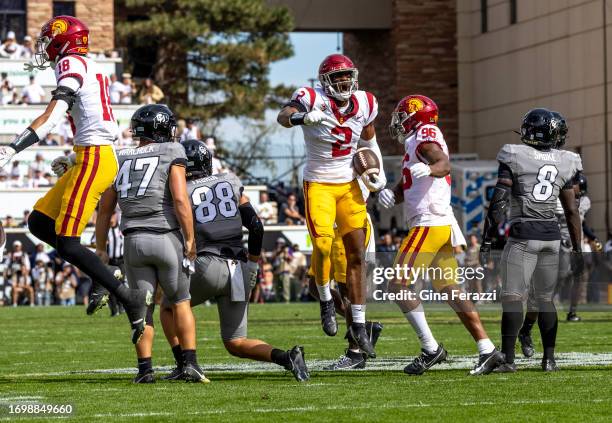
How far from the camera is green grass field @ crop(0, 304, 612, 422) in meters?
8.13

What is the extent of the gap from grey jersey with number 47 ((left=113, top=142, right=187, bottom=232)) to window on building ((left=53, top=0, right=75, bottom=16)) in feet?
110

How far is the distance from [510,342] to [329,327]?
54.1 inches

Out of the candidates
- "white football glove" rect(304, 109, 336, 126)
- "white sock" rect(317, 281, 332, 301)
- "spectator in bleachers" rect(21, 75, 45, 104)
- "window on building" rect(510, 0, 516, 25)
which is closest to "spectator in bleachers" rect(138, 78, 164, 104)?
"spectator in bleachers" rect(21, 75, 45, 104)

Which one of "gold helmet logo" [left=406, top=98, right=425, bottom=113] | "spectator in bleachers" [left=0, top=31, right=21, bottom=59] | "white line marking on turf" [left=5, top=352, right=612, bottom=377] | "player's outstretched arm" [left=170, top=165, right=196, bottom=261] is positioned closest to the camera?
"player's outstretched arm" [left=170, top=165, right=196, bottom=261]

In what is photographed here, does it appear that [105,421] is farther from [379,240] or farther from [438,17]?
[438,17]

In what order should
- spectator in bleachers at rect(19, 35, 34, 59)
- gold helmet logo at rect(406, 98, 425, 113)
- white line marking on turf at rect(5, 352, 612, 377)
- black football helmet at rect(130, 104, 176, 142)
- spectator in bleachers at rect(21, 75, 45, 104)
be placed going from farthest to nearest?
spectator in bleachers at rect(19, 35, 34, 59) → spectator in bleachers at rect(21, 75, 45, 104) → white line marking on turf at rect(5, 352, 612, 377) → gold helmet logo at rect(406, 98, 425, 113) → black football helmet at rect(130, 104, 176, 142)

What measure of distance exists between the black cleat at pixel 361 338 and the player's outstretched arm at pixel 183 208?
1783mm

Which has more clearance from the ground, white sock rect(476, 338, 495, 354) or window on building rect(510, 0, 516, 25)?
window on building rect(510, 0, 516, 25)

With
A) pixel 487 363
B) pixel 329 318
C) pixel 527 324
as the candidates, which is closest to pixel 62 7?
pixel 527 324

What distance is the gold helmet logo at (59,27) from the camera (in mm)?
10492

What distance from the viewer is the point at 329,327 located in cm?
1127

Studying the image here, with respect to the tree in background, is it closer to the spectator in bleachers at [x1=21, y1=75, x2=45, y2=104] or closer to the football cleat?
the spectator in bleachers at [x1=21, y1=75, x2=45, y2=104]

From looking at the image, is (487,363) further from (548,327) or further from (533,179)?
(533,179)

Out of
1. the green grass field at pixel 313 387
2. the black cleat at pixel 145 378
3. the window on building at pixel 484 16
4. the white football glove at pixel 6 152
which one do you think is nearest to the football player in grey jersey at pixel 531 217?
the green grass field at pixel 313 387
